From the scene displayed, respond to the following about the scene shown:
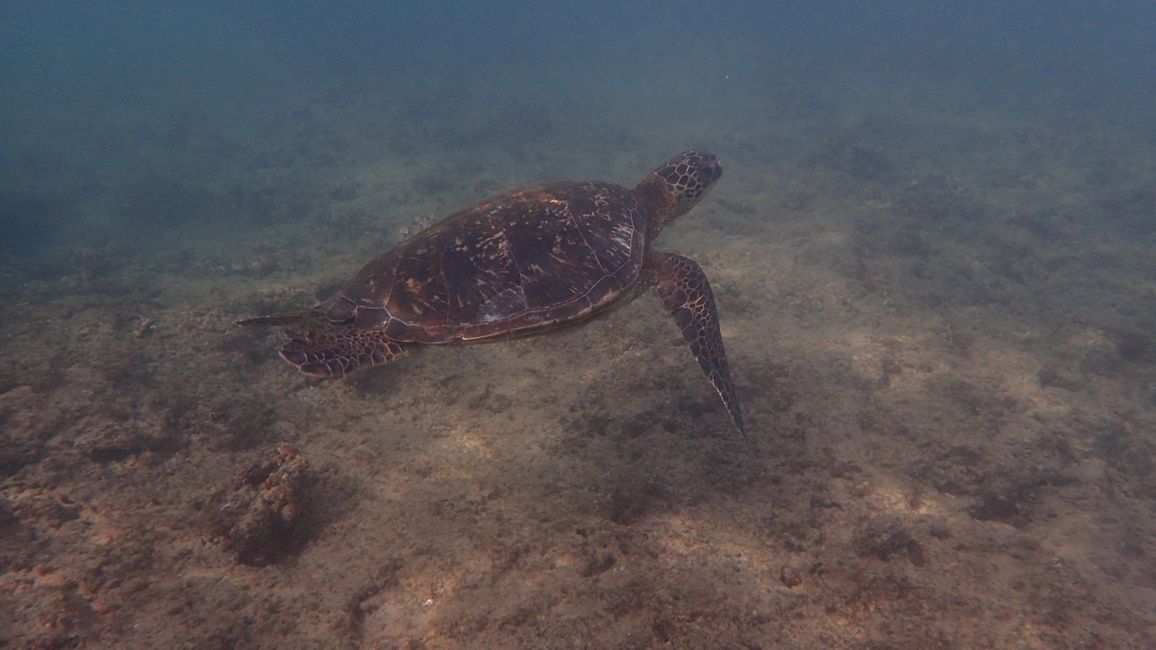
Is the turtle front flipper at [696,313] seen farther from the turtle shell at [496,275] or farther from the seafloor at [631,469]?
the seafloor at [631,469]

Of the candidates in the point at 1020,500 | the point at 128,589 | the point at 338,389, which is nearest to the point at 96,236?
the point at 338,389

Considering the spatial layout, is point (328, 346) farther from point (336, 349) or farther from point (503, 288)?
point (503, 288)

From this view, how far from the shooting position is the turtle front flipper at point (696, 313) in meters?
Result: 4.67

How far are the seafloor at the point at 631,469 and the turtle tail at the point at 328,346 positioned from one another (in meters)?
0.86

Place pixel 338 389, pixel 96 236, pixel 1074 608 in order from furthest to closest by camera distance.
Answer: pixel 96 236 → pixel 338 389 → pixel 1074 608

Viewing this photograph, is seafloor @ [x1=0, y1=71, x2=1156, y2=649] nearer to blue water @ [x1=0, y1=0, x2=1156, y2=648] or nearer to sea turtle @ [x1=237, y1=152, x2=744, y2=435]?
blue water @ [x1=0, y1=0, x2=1156, y2=648]

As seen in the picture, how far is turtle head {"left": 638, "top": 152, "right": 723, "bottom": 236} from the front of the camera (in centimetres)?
734

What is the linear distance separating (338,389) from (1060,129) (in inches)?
1272

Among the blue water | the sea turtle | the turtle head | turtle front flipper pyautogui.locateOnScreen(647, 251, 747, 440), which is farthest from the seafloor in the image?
the turtle head

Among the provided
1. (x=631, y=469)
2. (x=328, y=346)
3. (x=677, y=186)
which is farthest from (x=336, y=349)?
(x=677, y=186)

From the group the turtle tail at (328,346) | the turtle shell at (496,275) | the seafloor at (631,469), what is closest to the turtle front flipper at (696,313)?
the turtle shell at (496,275)

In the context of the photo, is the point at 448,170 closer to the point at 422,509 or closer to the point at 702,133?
the point at 702,133

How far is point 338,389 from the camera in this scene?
5.89 meters

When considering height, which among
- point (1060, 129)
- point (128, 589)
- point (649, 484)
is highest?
point (128, 589)
